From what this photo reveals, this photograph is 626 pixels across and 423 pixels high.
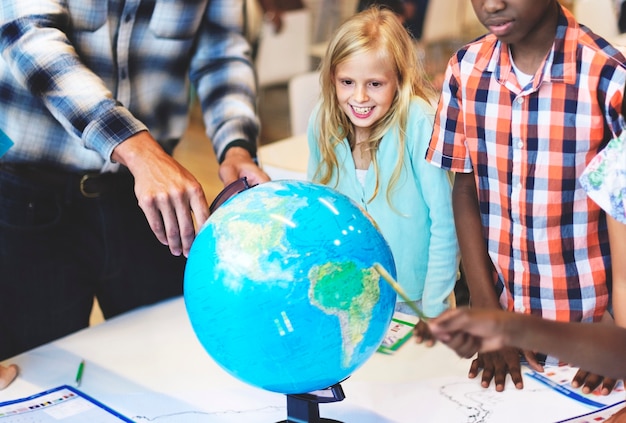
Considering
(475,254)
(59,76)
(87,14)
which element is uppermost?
(87,14)

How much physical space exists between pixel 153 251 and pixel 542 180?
100 centimetres

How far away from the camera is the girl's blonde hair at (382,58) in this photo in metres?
1.81

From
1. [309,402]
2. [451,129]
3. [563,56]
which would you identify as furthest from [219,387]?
[563,56]

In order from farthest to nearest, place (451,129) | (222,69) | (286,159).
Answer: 1. (286,159)
2. (222,69)
3. (451,129)

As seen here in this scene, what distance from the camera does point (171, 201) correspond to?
150 centimetres

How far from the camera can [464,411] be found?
5.24ft

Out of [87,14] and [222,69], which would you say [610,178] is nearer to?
[222,69]

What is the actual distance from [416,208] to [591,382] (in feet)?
1.66

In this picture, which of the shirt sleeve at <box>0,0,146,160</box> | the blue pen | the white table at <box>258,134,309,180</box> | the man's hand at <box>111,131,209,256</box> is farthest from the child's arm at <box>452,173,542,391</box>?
the white table at <box>258,134,309,180</box>

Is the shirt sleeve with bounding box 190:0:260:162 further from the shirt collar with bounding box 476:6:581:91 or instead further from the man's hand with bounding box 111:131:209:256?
the shirt collar with bounding box 476:6:581:91

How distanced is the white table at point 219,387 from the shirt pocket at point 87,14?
0.69 metres

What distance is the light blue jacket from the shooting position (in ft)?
5.92

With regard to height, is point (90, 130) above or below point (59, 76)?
below

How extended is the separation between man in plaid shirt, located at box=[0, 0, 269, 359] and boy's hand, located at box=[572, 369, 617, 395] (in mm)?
772
